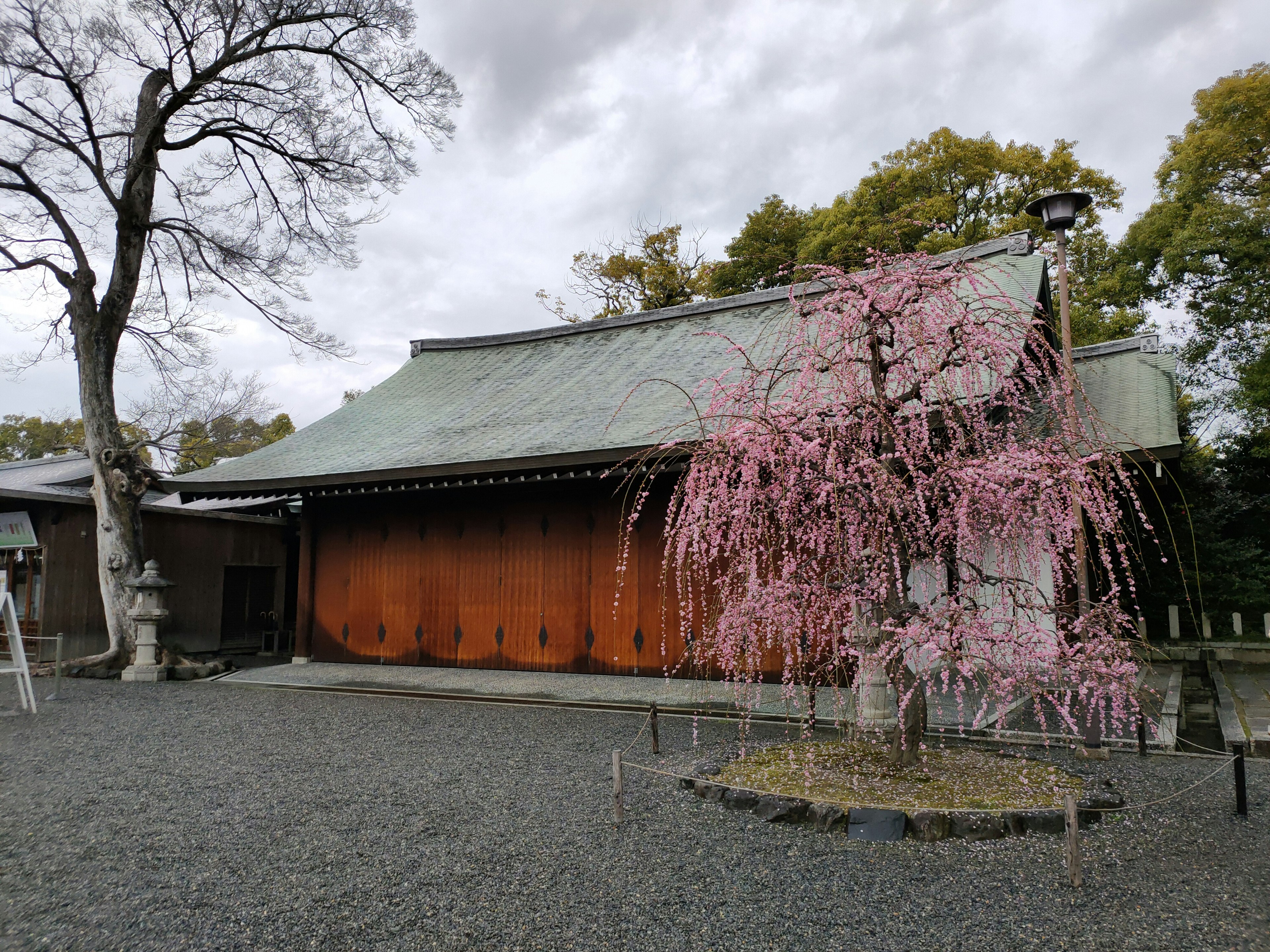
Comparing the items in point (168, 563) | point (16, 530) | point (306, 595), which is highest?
point (16, 530)

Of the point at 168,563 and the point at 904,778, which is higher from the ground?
the point at 168,563

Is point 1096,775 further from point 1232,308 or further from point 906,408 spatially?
point 1232,308

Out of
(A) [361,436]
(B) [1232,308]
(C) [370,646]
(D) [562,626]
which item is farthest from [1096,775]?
(B) [1232,308]

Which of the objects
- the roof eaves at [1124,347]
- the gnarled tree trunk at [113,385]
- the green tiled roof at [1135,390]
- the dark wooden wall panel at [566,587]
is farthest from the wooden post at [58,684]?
the roof eaves at [1124,347]

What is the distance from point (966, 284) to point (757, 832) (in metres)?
5.84

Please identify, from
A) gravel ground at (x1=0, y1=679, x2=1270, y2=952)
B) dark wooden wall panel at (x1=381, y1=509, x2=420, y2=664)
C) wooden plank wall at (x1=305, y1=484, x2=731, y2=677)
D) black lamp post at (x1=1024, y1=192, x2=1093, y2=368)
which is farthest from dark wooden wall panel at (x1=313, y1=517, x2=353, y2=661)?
black lamp post at (x1=1024, y1=192, x2=1093, y2=368)

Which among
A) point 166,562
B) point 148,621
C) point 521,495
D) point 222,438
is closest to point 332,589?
point 148,621

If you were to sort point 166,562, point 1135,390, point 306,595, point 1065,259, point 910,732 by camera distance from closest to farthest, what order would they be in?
1. point 910,732
2. point 1065,259
3. point 1135,390
4. point 306,595
5. point 166,562

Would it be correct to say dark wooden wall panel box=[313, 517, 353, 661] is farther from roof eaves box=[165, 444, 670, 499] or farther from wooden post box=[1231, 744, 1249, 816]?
wooden post box=[1231, 744, 1249, 816]

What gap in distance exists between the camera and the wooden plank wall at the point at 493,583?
7930 mm

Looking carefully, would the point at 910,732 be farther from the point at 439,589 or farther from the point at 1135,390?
the point at 1135,390

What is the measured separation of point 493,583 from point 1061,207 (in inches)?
262

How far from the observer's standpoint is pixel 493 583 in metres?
8.76

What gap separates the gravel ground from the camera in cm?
251
